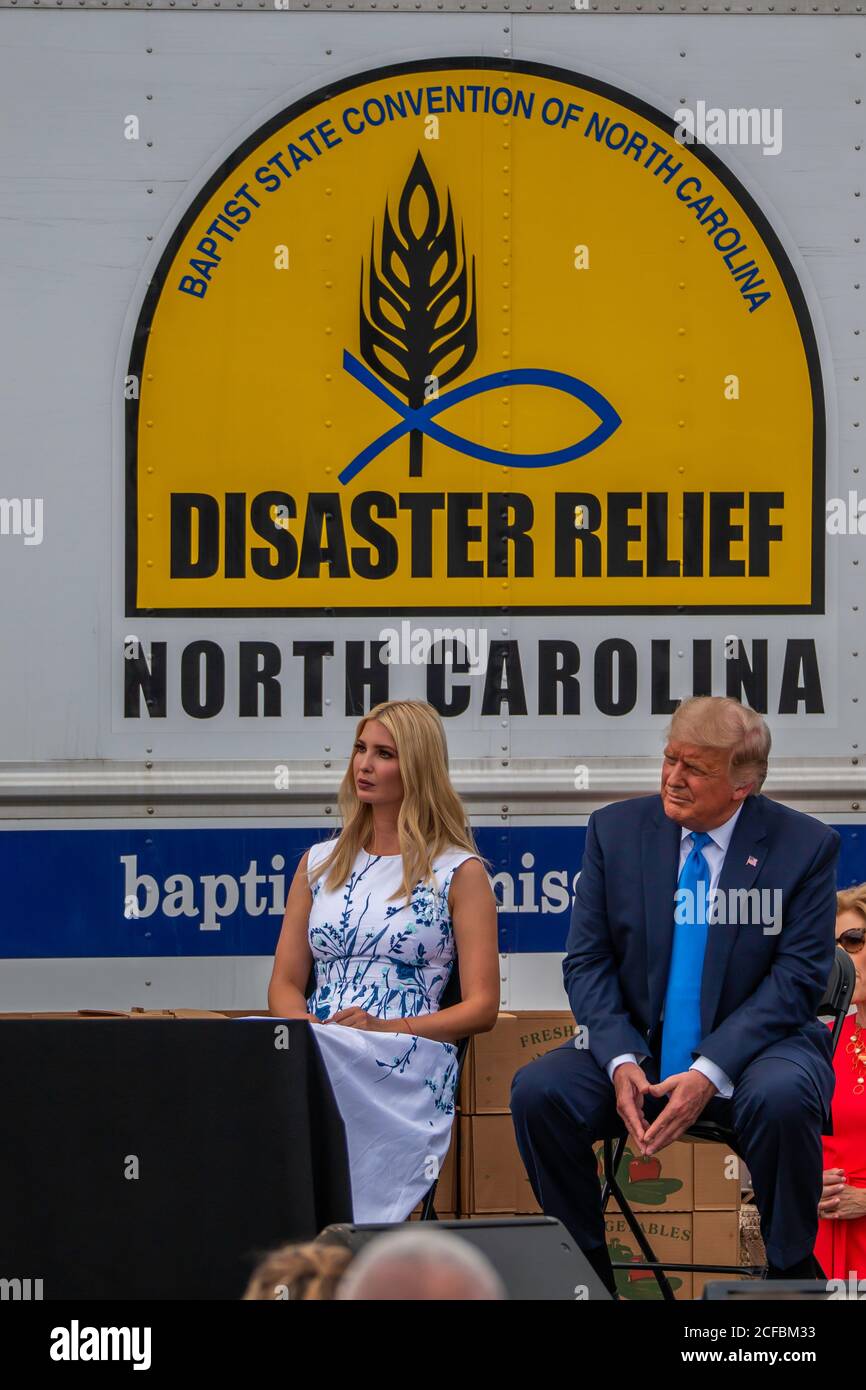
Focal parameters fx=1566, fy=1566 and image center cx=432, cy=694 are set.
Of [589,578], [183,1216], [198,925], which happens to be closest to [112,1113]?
[183,1216]

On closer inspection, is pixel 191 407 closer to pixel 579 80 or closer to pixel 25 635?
pixel 25 635

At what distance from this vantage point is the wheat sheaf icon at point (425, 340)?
3.68m

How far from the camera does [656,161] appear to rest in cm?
375

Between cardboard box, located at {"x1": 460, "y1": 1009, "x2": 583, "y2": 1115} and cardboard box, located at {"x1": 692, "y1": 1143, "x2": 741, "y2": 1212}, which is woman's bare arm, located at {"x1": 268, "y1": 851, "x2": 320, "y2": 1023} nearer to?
cardboard box, located at {"x1": 460, "y1": 1009, "x2": 583, "y2": 1115}

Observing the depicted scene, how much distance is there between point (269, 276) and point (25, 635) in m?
1.02

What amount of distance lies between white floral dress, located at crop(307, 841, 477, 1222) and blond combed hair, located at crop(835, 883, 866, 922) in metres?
0.92

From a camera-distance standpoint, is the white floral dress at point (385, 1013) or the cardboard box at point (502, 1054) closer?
the white floral dress at point (385, 1013)

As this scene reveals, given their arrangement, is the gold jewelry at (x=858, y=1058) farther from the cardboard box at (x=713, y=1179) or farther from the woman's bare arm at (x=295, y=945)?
the woman's bare arm at (x=295, y=945)

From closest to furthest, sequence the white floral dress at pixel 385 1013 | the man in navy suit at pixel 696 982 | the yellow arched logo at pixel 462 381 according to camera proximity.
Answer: the man in navy suit at pixel 696 982
the white floral dress at pixel 385 1013
the yellow arched logo at pixel 462 381

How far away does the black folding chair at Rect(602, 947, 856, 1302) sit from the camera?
3318mm

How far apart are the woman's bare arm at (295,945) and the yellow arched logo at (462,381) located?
65 centimetres

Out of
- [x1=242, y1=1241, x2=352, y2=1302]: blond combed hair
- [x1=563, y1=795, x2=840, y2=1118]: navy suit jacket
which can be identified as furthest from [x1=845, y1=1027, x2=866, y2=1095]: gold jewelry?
[x1=242, y1=1241, x2=352, y2=1302]: blond combed hair

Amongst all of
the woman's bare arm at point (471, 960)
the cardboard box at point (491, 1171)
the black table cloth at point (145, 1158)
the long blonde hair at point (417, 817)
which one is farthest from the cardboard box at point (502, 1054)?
the black table cloth at point (145, 1158)

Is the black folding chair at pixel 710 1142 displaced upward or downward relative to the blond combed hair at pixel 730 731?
downward
